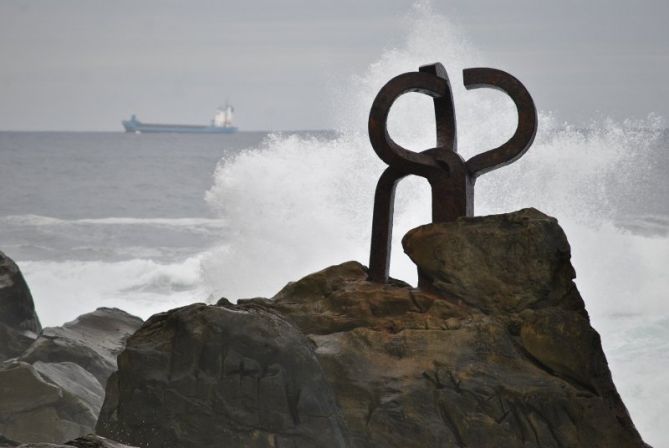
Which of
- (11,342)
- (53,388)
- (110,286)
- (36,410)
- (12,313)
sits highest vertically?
(110,286)

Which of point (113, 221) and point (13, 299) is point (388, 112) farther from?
point (113, 221)

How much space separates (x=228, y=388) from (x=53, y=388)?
215cm

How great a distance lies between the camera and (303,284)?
4.88 m

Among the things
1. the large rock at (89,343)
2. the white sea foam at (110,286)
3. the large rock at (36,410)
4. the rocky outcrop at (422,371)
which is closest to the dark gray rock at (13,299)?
the large rock at (89,343)

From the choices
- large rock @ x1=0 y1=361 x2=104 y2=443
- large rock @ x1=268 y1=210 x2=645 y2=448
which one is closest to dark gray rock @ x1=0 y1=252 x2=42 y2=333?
large rock @ x1=0 y1=361 x2=104 y2=443

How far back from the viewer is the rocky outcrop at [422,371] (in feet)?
14.1

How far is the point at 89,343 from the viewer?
719 centimetres

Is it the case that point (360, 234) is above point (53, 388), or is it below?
above

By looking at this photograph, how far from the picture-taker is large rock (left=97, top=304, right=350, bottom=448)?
4309mm

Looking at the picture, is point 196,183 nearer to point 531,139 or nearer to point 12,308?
point 12,308

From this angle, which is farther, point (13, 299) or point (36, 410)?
point (13, 299)

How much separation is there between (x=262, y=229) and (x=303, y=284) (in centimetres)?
798

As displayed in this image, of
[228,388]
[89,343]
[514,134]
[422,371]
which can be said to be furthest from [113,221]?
[422,371]

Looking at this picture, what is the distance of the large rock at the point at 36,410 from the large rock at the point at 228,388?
1838mm
